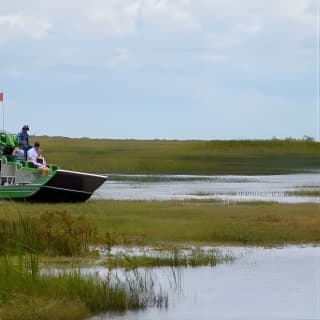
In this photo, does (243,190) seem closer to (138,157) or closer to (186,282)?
(186,282)

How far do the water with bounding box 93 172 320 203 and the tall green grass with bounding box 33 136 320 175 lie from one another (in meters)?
5.47

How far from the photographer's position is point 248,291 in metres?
16.6

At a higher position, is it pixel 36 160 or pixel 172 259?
pixel 36 160

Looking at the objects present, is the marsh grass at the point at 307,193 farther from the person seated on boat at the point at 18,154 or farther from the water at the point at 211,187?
the person seated on boat at the point at 18,154

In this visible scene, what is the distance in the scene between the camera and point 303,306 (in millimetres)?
15547

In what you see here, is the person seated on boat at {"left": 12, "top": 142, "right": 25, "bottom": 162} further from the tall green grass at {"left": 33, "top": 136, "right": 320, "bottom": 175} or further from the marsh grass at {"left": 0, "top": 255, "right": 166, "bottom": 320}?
the tall green grass at {"left": 33, "top": 136, "right": 320, "bottom": 175}

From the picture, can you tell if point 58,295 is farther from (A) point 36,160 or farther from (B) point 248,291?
(A) point 36,160

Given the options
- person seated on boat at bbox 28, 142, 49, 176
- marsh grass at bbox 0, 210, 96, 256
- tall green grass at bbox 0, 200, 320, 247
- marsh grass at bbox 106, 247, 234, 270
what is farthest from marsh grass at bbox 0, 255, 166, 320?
person seated on boat at bbox 28, 142, 49, 176

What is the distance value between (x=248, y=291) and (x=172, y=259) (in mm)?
2189

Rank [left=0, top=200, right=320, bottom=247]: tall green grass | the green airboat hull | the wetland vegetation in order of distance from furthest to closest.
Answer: the green airboat hull, [left=0, top=200, right=320, bottom=247]: tall green grass, the wetland vegetation

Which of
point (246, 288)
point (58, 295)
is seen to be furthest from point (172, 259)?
point (58, 295)

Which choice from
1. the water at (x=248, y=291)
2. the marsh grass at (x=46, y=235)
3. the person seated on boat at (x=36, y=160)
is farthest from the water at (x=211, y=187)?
the marsh grass at (x=46, y=235)

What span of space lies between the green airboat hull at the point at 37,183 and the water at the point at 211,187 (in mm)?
3082

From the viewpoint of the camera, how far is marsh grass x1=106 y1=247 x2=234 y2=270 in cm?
1788
